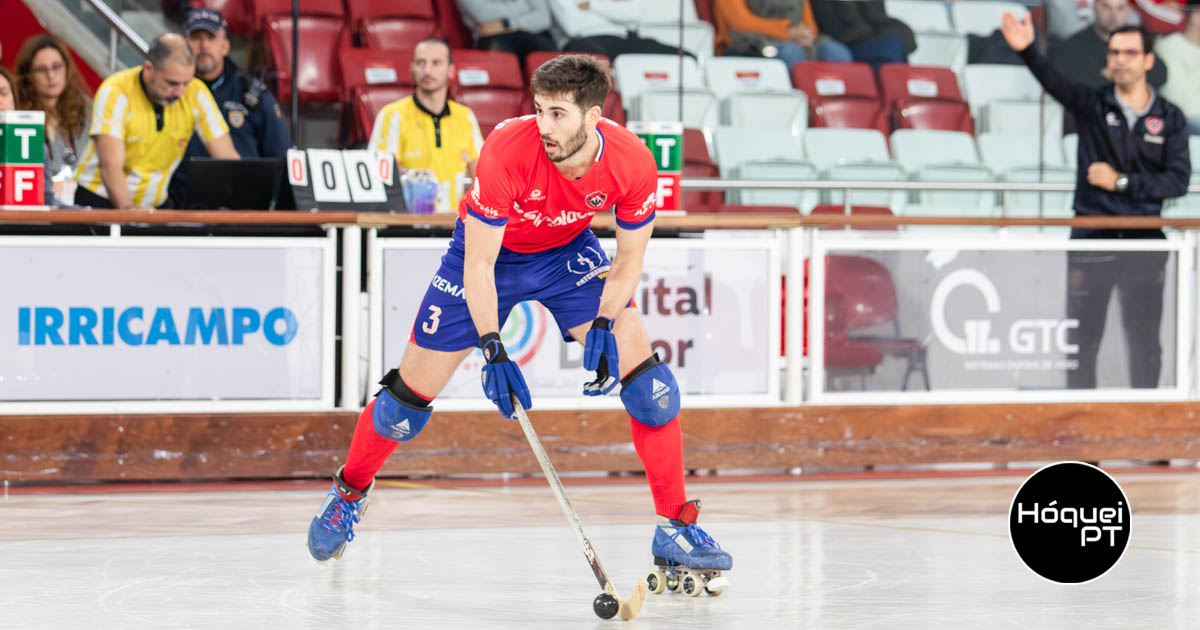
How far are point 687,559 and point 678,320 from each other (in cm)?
283

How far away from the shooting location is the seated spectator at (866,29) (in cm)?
1145

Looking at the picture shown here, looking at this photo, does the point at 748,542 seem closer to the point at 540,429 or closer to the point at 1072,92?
the point at 540,429

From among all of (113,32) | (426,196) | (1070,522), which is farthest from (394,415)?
(113,32)

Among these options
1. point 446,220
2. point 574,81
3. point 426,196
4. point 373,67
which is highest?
point 373,67

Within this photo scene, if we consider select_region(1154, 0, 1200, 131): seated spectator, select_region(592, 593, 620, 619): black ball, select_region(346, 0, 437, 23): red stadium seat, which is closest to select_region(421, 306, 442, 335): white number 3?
select_region(592, 593, 620, 619): black ball

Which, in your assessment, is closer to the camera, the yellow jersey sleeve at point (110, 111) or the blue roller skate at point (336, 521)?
the blue roller skate at point (336, 521)

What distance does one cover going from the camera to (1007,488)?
274 inches

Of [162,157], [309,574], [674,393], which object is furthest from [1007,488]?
[162,157]

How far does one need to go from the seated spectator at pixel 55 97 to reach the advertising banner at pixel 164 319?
113 cm

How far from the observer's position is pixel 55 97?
25.2 ft

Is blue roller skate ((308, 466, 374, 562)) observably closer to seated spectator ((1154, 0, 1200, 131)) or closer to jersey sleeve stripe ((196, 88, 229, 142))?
jersey sleeve stripe ((196, 88, 229, 142))

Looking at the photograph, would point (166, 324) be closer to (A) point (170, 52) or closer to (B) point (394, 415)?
(A) point (170, 52)

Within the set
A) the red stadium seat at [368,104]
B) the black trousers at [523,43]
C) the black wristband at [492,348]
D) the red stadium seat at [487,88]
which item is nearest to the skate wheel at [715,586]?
the black wristband at [492,348]

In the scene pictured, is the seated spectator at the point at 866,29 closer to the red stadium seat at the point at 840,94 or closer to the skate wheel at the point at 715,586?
the red stadium seat at the point at 840,94
